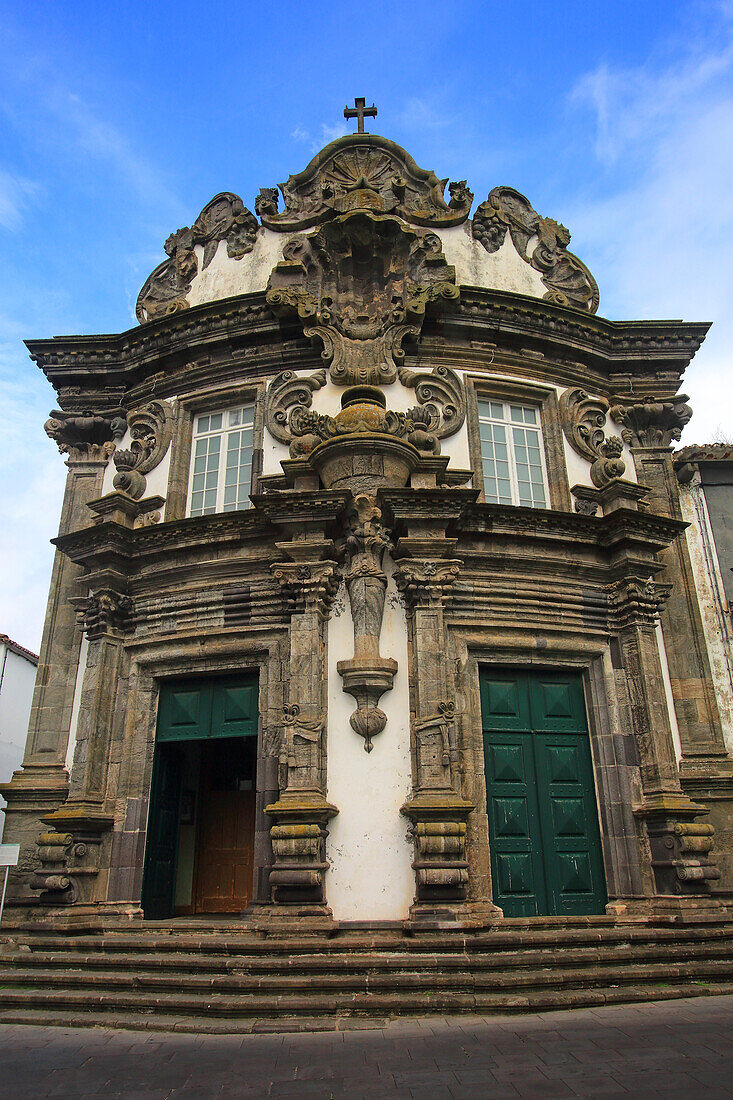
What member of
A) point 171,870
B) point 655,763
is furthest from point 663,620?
point 171,870

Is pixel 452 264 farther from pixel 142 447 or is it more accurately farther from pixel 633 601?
pixel 633 601

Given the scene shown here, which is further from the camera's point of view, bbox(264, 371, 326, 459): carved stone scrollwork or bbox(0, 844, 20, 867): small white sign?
bbox(264, 371, 326, 459): carved stone scrollwork

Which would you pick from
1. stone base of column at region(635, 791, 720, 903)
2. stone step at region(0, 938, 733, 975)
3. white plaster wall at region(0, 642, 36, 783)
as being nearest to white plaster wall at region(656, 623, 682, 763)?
stone base of column at region(635, 791, 720, 903)

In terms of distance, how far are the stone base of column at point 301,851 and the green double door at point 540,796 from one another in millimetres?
2212

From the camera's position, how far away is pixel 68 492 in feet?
41.7

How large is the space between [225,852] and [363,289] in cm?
926

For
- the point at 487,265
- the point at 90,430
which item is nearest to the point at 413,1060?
the point at 90,430

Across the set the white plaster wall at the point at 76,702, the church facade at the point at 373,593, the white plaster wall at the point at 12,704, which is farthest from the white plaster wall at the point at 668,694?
the white plaster wall at the point at 12,704

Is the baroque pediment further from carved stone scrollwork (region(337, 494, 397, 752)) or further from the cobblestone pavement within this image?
the cobblestone pavement

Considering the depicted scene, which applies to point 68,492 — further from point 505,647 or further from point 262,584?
point 505,647

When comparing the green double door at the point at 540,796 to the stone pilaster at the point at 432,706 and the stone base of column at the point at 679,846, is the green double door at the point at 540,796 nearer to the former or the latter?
the stone base of column at the point at 679,846

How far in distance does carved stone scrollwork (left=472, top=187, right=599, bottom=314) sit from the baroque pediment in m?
0.45

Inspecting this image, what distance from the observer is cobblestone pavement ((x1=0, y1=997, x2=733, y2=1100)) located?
193 inches

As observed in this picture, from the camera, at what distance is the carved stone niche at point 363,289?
11500 millimetres
